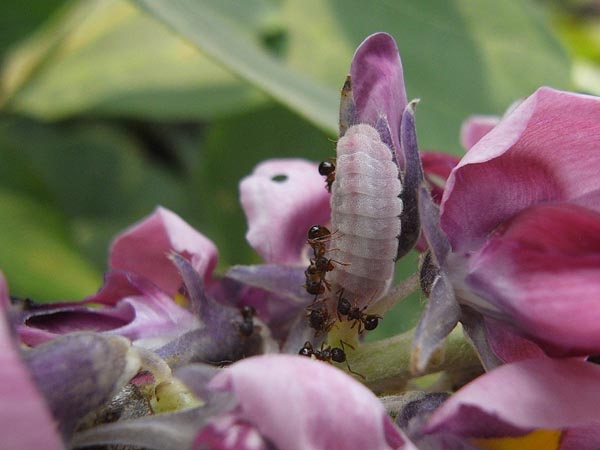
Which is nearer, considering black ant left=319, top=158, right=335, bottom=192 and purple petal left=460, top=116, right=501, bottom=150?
black ant left=319, top=158, right=335, bottom=192

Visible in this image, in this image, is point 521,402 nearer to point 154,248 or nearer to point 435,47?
point 154,248

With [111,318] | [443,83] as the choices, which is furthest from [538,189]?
[443,83]

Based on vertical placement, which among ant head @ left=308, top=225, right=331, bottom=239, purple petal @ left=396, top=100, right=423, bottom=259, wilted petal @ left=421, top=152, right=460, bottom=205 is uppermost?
purple petal @ left=396, top=100, right=423, bottom=259

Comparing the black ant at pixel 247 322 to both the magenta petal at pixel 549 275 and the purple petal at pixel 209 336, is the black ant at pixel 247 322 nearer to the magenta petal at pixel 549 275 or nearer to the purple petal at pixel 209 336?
the purple petal at pixel 209 336

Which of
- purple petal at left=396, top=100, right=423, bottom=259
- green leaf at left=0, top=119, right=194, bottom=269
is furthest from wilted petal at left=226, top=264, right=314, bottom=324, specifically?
green leaf at left=0, top=119, right=194, bottom=269

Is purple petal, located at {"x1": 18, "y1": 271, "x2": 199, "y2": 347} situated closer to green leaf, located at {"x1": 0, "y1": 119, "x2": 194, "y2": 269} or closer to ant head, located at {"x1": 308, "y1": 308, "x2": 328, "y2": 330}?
ant head, located at {"x1": 308, "y1": 308, "x2": 328, "y2": 330}

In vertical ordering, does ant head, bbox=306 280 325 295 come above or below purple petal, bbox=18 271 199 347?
above

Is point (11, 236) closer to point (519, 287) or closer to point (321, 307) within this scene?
point (321, 307)
